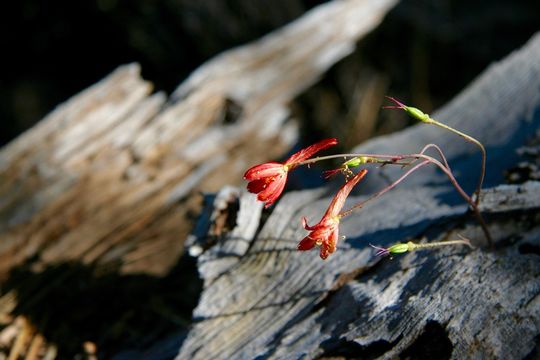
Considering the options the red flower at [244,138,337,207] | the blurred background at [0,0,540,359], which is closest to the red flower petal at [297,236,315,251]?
the red flower at [244,138,337,207]

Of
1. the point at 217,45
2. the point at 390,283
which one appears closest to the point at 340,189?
the point at 390,283

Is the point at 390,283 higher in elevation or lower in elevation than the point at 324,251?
lower

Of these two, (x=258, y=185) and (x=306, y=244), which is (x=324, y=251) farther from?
(x=258, y=185)

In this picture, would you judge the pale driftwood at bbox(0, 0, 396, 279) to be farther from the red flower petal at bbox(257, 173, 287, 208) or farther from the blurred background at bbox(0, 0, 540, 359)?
the red flower petal at bbox(257, 173, 287, 208)

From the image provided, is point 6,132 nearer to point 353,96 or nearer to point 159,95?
point 159,95

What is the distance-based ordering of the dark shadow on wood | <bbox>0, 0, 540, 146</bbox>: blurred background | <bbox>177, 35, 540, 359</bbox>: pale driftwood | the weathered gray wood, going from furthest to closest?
<bbox>0, 0, 540, 146</bbox>: blurred background
the weathered gray wood
the dark shadow on wood
<bbox>177, 35, 540, 359</bbox>: pale driftwood

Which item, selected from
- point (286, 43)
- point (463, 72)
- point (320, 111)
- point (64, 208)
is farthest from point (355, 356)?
point (463, 72)

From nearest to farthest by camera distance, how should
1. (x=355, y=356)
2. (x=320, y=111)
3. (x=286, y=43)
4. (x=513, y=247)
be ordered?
(x=355, y=356)
(x=513, y=247)
(x=286, y=43)
(x=320, y=111)
